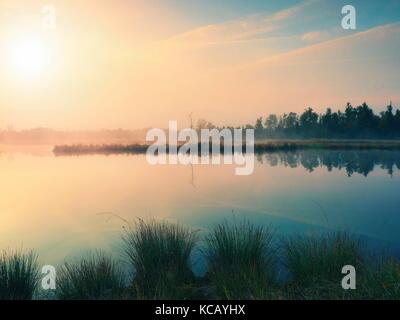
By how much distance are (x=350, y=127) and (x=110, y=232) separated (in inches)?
1823

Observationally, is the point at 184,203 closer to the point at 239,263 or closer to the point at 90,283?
the point at 239,263

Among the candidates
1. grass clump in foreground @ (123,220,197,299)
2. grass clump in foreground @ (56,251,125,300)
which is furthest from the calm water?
grass clump in foreground @ (123,220,197,299)

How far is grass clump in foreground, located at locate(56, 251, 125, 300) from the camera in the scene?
14.2 feet

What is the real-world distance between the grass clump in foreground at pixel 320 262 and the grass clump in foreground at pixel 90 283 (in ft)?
6.95

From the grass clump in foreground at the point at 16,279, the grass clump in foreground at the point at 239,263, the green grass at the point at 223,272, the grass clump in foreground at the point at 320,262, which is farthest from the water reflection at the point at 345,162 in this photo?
the grass clump in foreground at the point at 16,279

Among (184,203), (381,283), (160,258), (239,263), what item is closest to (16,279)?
(160,258)

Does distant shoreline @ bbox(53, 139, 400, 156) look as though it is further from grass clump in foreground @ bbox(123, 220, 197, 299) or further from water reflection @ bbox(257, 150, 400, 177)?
grass clump in foreground @ bbox(123, 220, 197, 299)

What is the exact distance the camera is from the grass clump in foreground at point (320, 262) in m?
4.23

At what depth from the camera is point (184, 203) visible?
11695mm

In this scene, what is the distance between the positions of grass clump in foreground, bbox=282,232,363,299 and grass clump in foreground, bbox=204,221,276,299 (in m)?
0.31

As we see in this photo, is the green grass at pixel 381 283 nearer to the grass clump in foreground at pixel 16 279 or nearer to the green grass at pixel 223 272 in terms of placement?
the green grass at pixel 223 272

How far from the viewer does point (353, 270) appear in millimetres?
4273

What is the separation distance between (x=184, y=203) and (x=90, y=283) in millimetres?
7330
